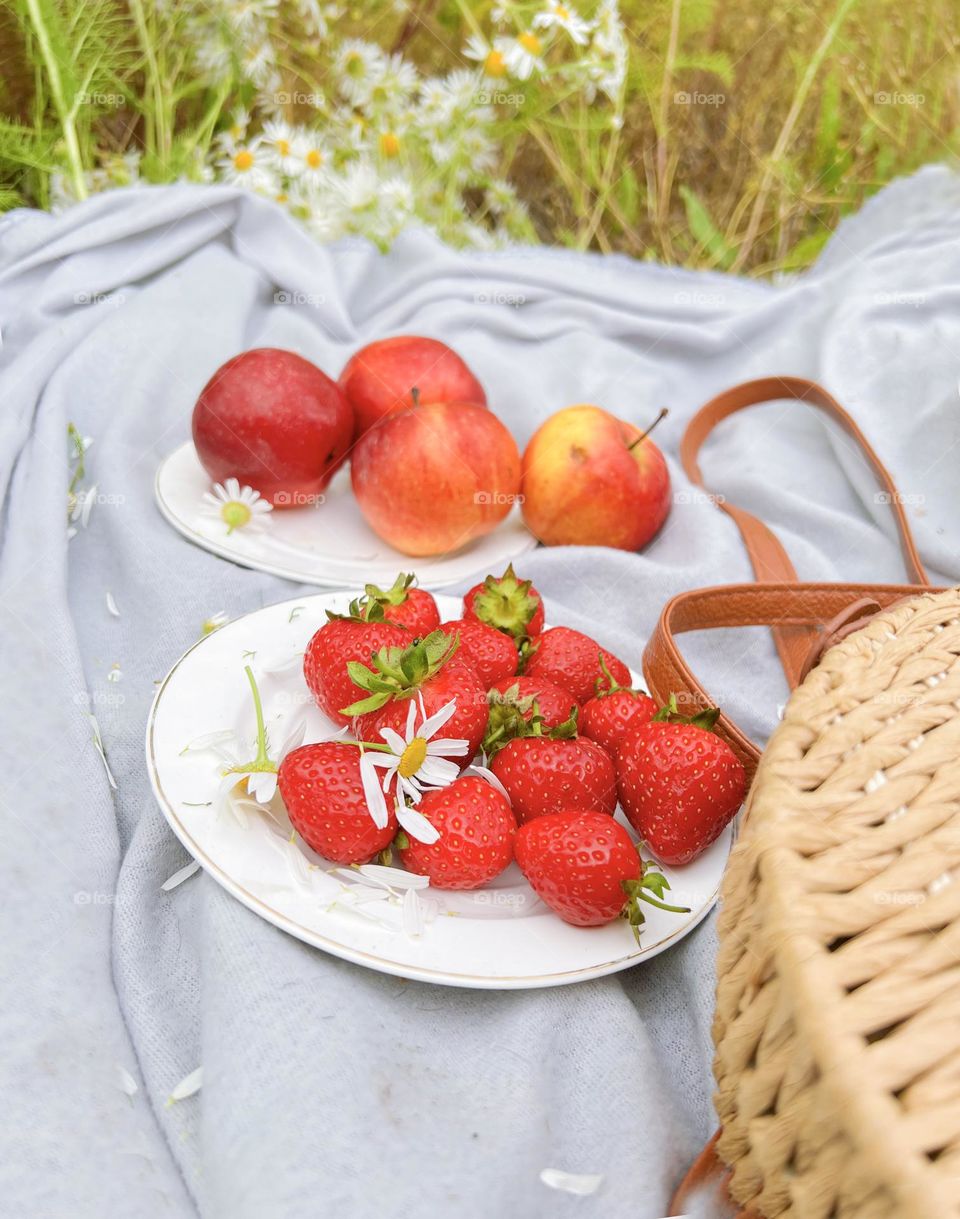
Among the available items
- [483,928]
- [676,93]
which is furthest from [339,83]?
[483,928]

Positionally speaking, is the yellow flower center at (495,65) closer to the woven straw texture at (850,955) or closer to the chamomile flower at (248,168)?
the chamomile flower at (248,168)

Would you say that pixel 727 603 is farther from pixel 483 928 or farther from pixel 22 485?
pixel 22 485

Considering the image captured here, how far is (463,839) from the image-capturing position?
1.92ft

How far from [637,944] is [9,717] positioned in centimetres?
48

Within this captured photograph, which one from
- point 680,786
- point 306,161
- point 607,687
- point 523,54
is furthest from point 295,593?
point 523,54

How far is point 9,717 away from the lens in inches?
30.1

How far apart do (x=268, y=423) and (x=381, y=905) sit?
561mm

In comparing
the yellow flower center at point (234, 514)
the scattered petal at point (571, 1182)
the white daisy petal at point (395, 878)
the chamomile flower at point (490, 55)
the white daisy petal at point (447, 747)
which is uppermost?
the chamomile flower at point (490, 55)

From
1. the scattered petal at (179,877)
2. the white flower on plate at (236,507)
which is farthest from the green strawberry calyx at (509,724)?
the white flower on plate at (236,507)

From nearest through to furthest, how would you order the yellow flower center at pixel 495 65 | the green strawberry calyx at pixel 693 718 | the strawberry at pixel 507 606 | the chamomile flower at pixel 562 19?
the green strawberry calyx at pixel 693 718 < the strawberry at pixel 507 606 < the chamomile flower at pixel 562 19 < the yellow flower center at pixel 495 65

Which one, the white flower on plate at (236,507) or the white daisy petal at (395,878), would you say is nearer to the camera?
the white daisy petal at (395,878)

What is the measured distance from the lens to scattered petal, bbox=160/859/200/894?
674 mm

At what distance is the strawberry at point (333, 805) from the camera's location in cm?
59

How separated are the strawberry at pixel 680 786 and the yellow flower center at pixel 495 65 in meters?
1.28
